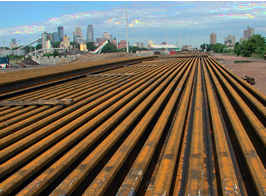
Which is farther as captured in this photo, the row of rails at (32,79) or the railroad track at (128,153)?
the row of rails at (32,79)

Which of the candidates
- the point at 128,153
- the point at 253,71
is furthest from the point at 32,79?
the point at 253,71

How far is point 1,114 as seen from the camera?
4309 mm

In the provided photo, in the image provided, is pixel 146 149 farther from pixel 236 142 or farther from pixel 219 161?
pixel 236 142

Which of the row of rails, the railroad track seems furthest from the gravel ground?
the railroad track

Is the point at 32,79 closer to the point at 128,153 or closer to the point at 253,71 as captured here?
the point at 128,153

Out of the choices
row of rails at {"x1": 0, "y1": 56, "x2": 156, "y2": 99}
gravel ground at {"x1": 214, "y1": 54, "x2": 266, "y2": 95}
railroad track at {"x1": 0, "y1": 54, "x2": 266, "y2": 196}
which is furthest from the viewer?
gravel ground at {"x1": 214, "y1": 54, "x2": 266, "y2": 95}

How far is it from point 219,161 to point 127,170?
843 mm

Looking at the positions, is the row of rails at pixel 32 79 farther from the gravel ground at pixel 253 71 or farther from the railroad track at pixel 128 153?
the gravel ground at pixel 253 71

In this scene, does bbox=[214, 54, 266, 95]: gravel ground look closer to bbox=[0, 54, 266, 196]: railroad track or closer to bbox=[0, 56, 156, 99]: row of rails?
bbox=[0, 56, 156, 99]: row of rails

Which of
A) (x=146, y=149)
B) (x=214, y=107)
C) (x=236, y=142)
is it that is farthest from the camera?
(x=214, y=107)

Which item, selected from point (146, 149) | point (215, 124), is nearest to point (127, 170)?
point (146, 149)

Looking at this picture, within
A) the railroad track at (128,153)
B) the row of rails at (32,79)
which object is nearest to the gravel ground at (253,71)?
the row of rails at (32,79)

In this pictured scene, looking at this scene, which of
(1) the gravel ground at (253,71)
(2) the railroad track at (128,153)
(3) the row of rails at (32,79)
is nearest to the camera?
(2) the railroad track at (128,153)

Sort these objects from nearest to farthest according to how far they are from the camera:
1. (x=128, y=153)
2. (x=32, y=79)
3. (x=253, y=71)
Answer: (x=128, y=153) < (x=32, y=79) < (x=253, y=71)
